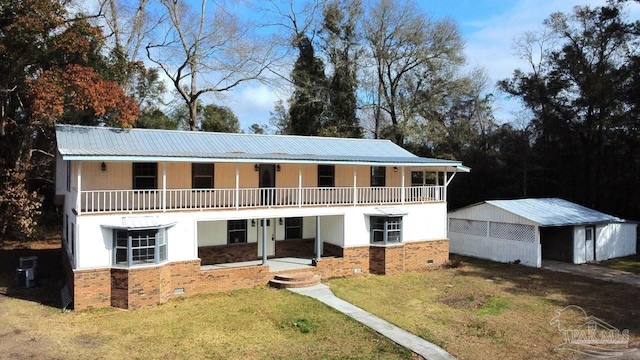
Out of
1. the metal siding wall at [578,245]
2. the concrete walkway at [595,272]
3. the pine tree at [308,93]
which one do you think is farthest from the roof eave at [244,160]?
the pine tree at [308,93]

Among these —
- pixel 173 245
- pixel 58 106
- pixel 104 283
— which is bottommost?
pixel 104 283

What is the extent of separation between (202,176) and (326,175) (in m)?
5.41

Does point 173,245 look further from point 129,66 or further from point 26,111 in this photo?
point 26,111

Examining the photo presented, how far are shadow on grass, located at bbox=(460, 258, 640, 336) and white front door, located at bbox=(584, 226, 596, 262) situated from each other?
12.7 ft

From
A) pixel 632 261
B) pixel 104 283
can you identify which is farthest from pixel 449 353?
pixel 632 261

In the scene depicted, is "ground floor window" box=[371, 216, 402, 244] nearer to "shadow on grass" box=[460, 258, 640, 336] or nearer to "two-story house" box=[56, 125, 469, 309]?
"two-story house" box=[56, 125, 469, 309]

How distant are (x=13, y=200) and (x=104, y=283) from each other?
11951 mm

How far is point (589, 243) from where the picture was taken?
21.7 metres

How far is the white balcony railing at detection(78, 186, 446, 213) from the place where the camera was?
14742 mm

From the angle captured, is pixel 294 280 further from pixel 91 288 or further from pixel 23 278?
pixel 23 278

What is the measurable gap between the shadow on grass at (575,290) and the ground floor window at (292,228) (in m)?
7.12

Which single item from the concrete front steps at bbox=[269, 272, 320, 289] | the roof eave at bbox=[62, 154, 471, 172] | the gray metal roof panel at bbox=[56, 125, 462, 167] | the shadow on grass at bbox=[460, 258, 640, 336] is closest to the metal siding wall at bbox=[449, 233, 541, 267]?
the shadow on grass at bbox=[460, 258, 640, 336]

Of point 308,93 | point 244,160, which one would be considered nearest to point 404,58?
point 308,93

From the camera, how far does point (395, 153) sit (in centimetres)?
2241
